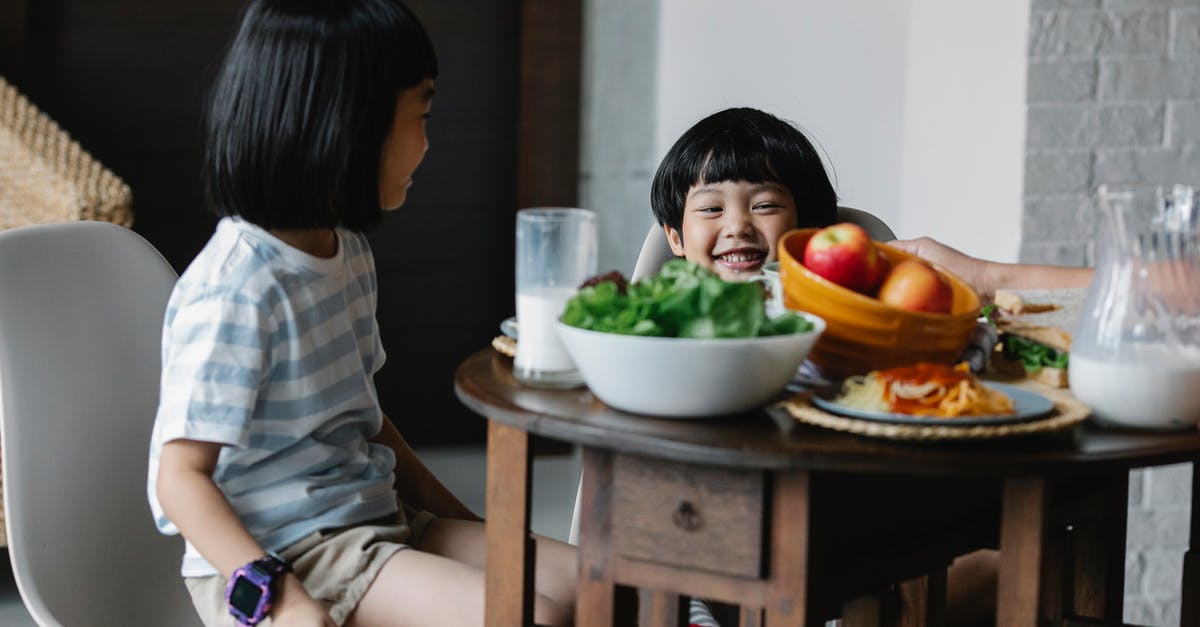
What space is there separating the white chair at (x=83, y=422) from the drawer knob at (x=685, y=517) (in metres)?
0.66

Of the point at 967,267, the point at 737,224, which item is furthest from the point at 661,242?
the point at 967,267

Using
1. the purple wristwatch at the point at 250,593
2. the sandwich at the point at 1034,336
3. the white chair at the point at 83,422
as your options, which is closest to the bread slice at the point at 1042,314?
the sandwich at the point at 1034,336

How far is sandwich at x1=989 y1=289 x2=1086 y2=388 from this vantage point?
1317mm

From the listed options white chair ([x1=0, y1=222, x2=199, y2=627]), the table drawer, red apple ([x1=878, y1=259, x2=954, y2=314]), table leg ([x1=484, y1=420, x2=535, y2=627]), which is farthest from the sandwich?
white chair ([x1=0, y1=222, x2=199, y2=627])

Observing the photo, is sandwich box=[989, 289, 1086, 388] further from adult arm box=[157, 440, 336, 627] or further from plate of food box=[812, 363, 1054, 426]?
adult arm box=[157, 440, 336, 627]

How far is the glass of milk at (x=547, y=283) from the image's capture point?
4.12ft

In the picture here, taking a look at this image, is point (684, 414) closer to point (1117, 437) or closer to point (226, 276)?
point (1117, 437)

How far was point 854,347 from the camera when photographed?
4.12 feet

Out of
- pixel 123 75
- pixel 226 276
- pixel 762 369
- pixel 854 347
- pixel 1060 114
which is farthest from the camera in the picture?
pixel 123 75

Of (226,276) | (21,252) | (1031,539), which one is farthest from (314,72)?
(1031,539)

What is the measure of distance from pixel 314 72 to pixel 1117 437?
80cm

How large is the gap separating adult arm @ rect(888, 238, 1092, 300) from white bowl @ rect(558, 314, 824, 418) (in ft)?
2.07

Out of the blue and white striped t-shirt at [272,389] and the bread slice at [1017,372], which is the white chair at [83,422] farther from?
the bread slice at [1017,372]

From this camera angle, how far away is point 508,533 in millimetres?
1256
